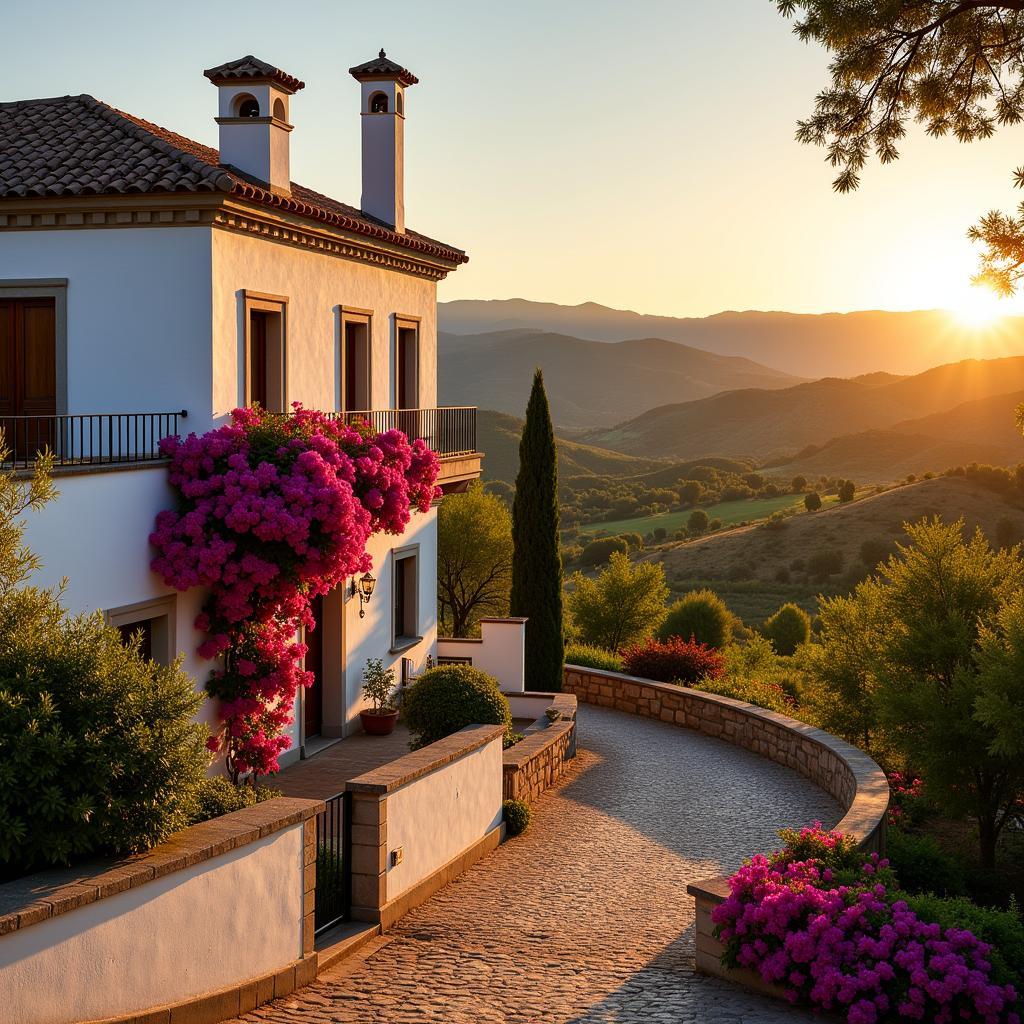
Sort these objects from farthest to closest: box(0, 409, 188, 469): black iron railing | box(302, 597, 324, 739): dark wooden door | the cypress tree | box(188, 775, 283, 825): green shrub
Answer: the cypress tree
box(302, 597, 324, 739): dark wooden door
box(0, 409, 188, 469): black iron railing
box(188, 775, 283, 825): green shrub

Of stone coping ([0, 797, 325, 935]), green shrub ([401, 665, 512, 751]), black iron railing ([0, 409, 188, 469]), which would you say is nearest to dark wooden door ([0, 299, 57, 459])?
black iron railing ([0, 409, 188, 469])

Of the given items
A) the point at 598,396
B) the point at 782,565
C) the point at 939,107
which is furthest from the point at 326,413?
the point at 598,396

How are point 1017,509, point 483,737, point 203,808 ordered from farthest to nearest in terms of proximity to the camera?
point 1017,509 → point 483,737 → point 203,808

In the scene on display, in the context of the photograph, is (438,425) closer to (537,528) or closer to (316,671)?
(537,528)

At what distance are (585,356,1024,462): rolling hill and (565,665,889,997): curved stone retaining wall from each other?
110 meters

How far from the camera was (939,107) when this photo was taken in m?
13.5

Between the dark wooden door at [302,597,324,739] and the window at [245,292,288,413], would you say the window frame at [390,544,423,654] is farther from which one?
the window at [245,292,288,413]

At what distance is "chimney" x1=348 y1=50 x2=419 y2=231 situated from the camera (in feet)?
68.1

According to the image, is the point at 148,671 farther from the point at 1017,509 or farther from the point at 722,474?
the point at 722,474

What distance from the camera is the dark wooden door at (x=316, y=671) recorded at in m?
17.4

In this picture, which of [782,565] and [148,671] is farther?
[782,565]

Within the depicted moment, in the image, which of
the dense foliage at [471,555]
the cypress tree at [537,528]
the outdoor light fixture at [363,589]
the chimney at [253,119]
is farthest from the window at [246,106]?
the dense foliage at [471,555]

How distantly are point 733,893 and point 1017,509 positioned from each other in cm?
7945

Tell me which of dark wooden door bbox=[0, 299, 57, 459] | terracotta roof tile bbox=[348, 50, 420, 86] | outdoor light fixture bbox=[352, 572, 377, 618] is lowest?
outdoor light fixture bbox=[352, 572, 377, 618]
